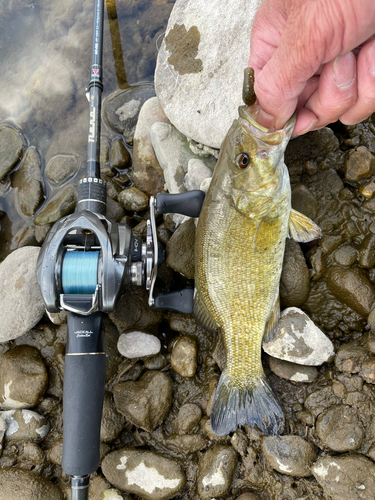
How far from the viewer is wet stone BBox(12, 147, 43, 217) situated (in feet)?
13.1

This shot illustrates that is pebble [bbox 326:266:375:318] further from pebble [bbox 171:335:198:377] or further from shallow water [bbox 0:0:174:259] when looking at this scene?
shallow water [bbox 0:0:174:259]

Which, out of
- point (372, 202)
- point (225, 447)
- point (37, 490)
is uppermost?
point (372, 202)

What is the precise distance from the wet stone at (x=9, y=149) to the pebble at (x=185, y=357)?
3.08 m

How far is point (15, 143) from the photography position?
4242mm

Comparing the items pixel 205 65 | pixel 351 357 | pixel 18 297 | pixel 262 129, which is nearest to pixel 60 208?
pixel 18 297

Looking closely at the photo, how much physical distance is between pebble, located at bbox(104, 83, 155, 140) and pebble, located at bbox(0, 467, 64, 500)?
12.3 ft

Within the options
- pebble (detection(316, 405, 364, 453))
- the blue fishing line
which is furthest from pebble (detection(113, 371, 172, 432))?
pebble (detection(316, 405, 364, 453))

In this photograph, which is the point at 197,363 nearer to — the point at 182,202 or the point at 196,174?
the point at 182,202

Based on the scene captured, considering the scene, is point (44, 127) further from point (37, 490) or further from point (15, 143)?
point (37, 490)

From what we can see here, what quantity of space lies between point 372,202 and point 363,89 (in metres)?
1.55

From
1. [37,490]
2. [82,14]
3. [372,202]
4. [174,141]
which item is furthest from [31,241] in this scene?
[372,202]

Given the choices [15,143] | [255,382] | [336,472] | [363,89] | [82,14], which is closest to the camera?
[363,89]

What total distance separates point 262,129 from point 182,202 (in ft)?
A: 2.87

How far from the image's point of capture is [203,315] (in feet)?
9.87
